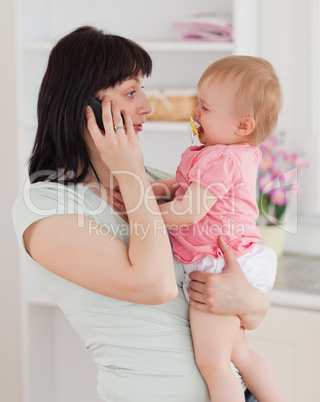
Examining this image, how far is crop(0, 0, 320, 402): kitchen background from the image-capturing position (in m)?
2.61

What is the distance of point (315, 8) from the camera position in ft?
8.71

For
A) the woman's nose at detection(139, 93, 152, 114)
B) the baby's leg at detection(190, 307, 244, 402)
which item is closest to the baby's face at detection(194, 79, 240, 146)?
the woman's nose at detection(139, 93, 152, 114)

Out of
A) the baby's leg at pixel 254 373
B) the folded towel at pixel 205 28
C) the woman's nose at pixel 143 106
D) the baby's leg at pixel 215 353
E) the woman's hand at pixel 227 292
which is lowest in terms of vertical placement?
the baby's leg at pixel 254 373

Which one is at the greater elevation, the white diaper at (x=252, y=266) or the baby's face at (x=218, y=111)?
the baby's face at (x=218, y=111)

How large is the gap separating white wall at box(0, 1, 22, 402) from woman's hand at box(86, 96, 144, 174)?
140 cm

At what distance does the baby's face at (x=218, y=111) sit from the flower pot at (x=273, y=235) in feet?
3.87

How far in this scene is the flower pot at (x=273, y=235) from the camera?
8.46 feet

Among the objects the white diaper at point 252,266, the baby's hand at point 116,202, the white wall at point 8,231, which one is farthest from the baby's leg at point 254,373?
the white wall at point 8,231

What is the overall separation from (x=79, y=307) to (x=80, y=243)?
179mm

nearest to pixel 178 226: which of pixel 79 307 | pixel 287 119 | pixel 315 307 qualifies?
pixel 79 307

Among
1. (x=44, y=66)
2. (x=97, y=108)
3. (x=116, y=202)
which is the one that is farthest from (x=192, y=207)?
(x=44, y=66)

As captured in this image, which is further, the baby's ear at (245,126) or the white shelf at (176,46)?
the white shelf at (176,46)

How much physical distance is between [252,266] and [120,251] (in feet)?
1.14

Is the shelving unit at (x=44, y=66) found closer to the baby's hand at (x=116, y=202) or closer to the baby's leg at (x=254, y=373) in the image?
the baby's hand at (x=116, y=202)
